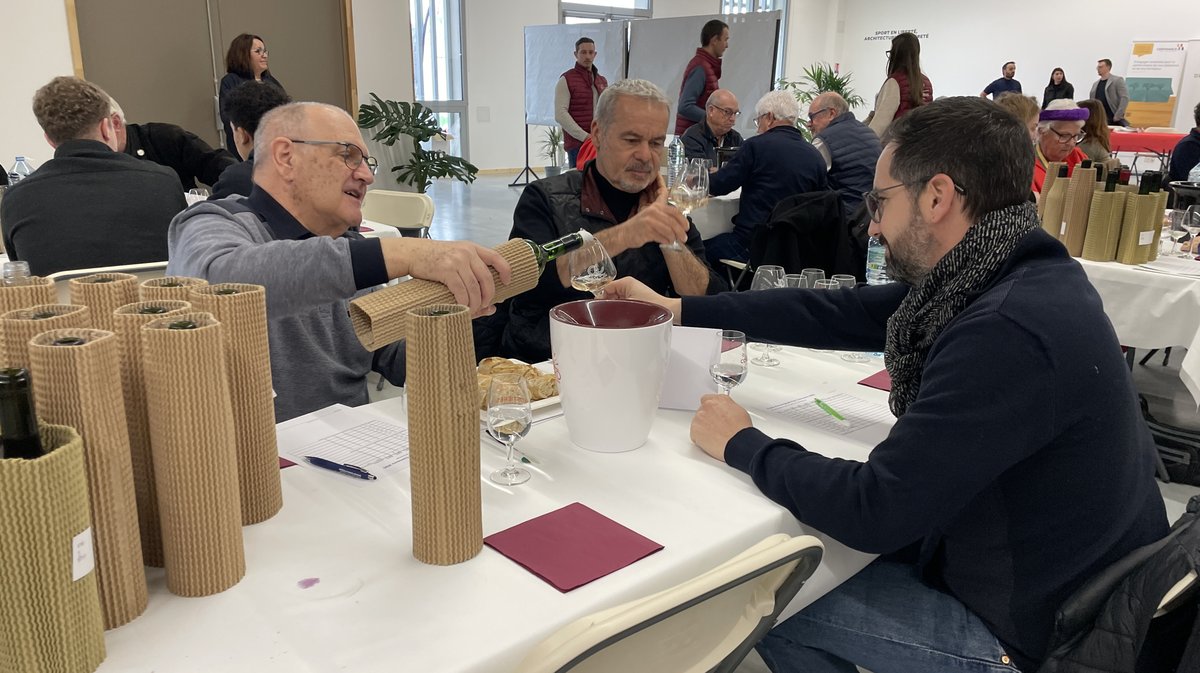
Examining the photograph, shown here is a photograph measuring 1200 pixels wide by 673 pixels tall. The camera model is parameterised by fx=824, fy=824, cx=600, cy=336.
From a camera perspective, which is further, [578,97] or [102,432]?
[578,97]

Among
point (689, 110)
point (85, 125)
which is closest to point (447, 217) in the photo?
point (689, 110)

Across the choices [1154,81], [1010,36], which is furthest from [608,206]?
[1010,36]

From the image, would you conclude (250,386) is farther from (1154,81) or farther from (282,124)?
(1154,81)

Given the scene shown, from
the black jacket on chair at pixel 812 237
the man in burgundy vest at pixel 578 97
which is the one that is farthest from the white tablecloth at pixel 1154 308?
the man in burgundy vest at pixel 578 97

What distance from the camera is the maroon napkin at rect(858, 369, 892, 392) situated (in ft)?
6.14

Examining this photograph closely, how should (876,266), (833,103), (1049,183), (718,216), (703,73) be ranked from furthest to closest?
(703,73) < (833,103) < (718,216) < (1049,183) < (876,266)

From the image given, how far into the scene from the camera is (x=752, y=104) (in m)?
9.23

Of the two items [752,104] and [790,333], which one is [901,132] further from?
[752,104]

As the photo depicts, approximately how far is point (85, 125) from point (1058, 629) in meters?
3.61

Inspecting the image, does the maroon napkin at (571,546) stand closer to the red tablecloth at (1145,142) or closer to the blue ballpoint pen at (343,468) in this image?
the blue ballpoint pen at (343,468)

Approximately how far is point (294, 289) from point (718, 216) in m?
4.18

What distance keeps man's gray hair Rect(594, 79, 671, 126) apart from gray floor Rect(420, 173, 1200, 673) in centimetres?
166

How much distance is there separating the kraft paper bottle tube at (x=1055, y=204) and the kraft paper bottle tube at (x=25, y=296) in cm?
364

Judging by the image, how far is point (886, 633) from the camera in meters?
1.38
